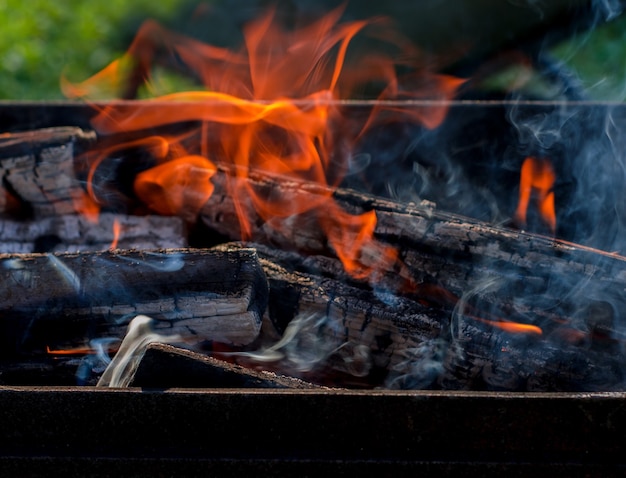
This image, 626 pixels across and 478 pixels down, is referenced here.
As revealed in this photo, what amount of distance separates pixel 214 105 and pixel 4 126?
102 cm

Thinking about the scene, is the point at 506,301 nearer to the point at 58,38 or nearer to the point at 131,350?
the point at 131,350

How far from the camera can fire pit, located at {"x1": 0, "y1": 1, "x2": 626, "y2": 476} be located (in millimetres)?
1420

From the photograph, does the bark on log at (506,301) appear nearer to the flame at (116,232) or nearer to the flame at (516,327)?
the flame at (516,327)

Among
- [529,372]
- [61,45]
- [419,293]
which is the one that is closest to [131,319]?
[419,293]

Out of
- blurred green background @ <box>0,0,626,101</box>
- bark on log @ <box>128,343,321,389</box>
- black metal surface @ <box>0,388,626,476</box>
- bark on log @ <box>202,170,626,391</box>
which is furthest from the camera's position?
blurred green background @ <box>0,0,626,101</box>

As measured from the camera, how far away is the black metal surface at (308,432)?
1.40 m

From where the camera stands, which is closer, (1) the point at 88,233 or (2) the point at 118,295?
(2) the point at 118,295

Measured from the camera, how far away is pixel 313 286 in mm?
2156

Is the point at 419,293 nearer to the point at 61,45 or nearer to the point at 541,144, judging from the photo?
the point at 541,144

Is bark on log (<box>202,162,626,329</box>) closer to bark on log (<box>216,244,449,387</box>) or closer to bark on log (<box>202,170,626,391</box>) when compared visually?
bark on log (<box>202,170,626,391</box>)

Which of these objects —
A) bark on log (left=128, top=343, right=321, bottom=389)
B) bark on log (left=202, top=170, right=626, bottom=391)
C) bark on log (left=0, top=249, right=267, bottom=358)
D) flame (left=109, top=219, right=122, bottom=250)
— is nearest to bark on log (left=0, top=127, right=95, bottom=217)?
flame (left=109, top=219, right=122, bottom=250)

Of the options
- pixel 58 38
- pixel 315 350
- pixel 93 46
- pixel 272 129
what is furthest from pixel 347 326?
pixel 58 38

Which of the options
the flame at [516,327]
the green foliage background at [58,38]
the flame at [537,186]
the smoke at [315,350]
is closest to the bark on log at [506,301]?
the flame at [516,327]

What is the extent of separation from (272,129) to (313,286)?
994mm
